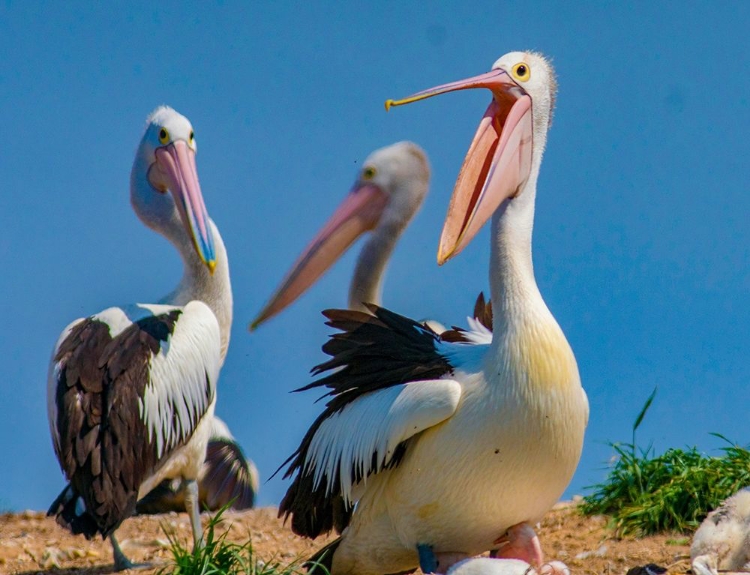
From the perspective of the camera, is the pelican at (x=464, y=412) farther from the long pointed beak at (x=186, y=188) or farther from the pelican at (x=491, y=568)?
the long pointed beak at (x=186, y=188)

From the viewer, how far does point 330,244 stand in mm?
8719

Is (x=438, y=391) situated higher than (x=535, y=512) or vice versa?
(x=438, y=391)

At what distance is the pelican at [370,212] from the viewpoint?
846cm

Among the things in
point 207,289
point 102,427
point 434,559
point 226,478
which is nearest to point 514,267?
point 434,559

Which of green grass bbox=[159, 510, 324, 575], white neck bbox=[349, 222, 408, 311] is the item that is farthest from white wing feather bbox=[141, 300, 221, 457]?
green grass bbox=[159, 510, 324, 575]

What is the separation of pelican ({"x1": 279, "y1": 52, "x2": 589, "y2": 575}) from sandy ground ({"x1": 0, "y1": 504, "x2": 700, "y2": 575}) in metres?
0.67

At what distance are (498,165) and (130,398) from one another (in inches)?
106

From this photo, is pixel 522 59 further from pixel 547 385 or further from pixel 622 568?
pixel 622 568

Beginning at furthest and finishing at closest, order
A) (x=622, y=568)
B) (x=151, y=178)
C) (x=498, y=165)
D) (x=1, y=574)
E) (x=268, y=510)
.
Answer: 1. (x=268, y=510)
2. (x=151, y=178)
3. (x=1, y=574)
4. (x=622, y=568)
5. (x=498, y=165)

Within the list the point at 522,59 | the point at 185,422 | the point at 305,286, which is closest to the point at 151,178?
the point at 305,286

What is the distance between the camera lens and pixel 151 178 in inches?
316

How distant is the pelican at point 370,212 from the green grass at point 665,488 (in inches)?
96.0

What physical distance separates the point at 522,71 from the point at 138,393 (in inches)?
115

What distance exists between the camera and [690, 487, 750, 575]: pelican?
5.01 metres
